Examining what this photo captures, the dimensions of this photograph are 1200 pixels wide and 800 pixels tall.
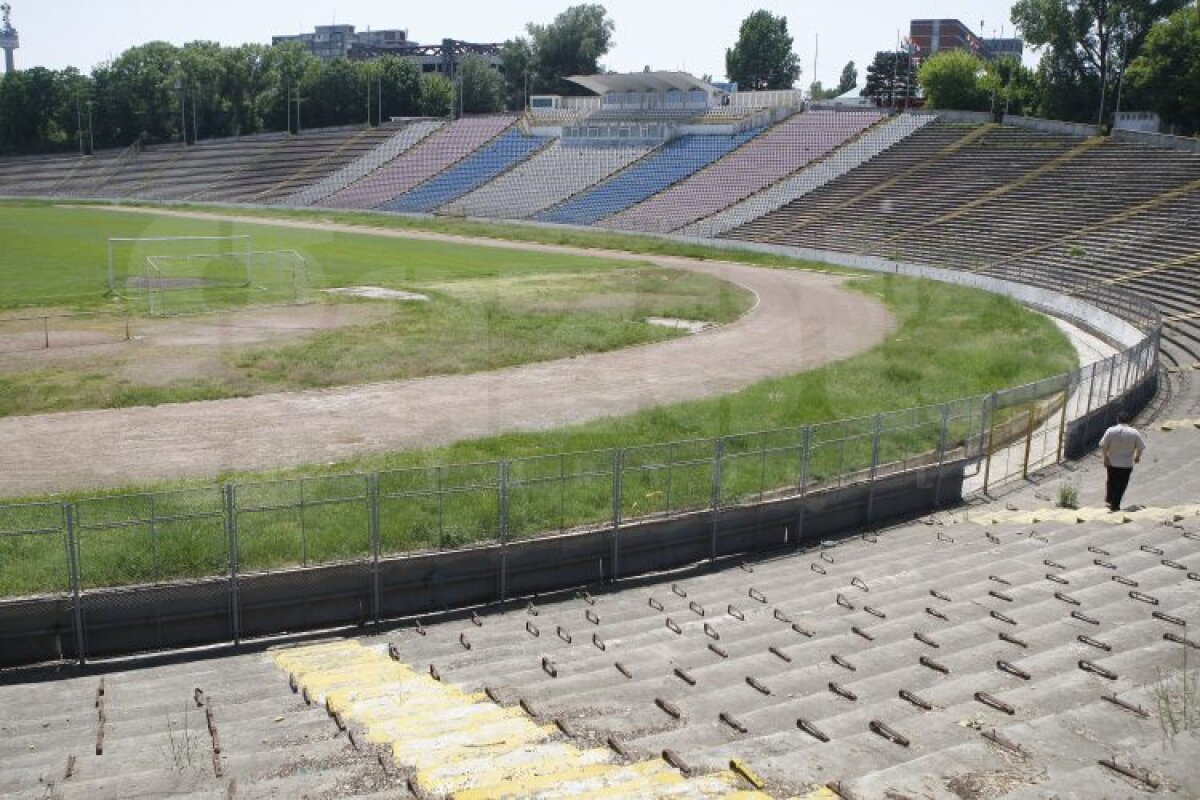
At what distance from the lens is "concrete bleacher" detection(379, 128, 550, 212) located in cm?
10219

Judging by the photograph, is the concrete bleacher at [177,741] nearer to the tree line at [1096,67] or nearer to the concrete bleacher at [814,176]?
the concrete bleacher at [814,176]

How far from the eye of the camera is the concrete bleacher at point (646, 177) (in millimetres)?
91062

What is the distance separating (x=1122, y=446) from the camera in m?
18.0

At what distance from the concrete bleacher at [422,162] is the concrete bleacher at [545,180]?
9288 millimetres

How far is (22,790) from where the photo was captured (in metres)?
9.81

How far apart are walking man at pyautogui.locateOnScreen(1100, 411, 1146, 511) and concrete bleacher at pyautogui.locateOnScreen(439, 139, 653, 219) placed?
77.8 meters

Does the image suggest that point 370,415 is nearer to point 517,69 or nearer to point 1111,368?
point 1111,368

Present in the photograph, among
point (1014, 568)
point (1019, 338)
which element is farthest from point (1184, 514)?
point (1019, 338)

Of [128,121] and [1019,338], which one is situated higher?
[128,121]

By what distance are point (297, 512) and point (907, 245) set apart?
5466cm

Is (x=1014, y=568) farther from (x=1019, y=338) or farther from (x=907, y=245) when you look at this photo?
(x=907, y=245)

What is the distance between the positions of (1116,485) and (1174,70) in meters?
75.2

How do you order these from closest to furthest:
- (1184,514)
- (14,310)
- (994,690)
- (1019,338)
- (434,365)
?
(994,690) → (1184,514) → (434,365) → (1019,338) → (14,310)

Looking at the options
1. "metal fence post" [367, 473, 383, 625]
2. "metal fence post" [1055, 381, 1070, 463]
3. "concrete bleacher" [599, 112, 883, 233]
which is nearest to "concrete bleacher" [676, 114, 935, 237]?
"concrete bleacher" [599, 112, 883, 233]
